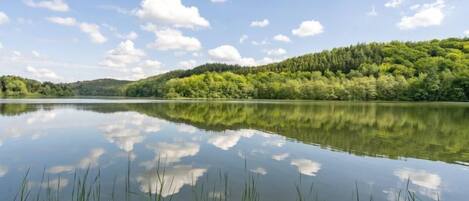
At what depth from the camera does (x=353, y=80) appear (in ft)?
329

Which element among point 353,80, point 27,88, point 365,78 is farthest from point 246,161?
point 27,88

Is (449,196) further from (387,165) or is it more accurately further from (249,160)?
(249,160)

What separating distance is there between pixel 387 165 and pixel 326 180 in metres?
3.27

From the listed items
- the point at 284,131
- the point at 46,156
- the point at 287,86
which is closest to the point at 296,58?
the point at 287,86

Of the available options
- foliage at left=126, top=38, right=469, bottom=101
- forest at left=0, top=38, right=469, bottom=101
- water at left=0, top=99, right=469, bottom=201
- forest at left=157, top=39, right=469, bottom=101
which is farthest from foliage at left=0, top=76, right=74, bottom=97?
water at left=0, top=99, right=469, bottom=201

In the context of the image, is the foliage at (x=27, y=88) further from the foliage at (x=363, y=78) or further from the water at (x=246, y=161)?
the water at (x=246, y=161)

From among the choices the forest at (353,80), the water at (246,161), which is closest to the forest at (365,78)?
the forest at (353,80)

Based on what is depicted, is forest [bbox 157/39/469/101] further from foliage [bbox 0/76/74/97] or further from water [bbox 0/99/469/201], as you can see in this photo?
water [bbox 0/99/469/201]

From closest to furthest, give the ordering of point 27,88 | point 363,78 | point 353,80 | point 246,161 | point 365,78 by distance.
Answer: point 246,161, point 365,78, point 363,78, point 353,80, point 27,88

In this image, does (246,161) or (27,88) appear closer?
(246,161)

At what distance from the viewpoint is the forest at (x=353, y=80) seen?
85.8 meters

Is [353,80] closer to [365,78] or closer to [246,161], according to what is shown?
[365,78]

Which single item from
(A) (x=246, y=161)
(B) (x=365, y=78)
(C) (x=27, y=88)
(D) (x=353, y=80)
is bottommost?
(A) (x=246, y=161)

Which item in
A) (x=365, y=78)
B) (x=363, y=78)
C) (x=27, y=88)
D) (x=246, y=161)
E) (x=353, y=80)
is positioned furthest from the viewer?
(x=27, y=88)
